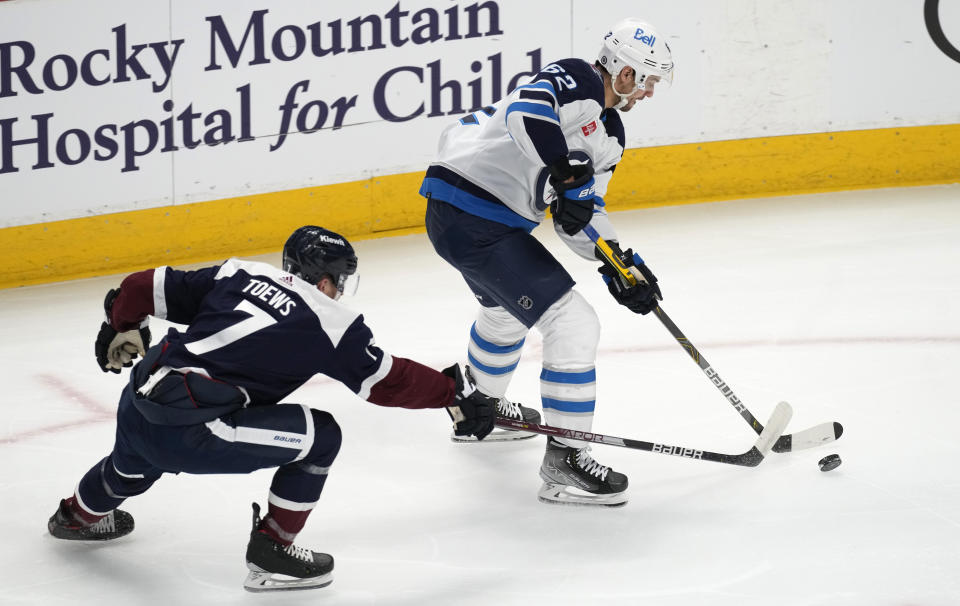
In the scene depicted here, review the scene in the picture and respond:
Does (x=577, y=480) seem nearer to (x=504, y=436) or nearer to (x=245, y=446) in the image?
(x=504, y=436)

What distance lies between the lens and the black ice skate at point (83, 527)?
3.18 meters

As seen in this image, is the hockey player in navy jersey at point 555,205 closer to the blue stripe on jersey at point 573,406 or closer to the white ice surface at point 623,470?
the blue stripe on jersey at point 573,406

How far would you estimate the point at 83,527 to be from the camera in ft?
10.5

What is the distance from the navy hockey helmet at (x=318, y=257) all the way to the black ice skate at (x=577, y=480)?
32.8 inches

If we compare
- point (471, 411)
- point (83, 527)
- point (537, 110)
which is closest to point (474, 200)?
point (537, 110)

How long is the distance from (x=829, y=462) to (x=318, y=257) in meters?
1.52

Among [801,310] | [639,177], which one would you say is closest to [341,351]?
[801,310]

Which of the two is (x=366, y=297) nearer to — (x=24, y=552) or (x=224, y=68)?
(x=224, y=68)

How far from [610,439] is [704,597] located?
2.03 feet

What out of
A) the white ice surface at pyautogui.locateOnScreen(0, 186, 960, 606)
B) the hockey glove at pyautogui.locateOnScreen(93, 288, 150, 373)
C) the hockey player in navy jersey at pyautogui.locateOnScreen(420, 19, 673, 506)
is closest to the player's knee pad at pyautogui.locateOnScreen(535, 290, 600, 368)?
the hockey player in navy jersey at pyautogui.locateOnScreen(420, 19, 673, 506)

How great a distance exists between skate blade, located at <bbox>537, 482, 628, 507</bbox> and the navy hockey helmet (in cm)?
87

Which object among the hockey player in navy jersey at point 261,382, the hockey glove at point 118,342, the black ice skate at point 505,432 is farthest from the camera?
the black ice skate at point 505,432

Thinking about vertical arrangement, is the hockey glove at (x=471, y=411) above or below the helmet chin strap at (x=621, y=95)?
below

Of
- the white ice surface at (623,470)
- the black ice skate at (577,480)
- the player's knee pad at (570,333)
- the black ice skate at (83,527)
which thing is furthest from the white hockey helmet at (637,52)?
the black ice skate at (83,527)
